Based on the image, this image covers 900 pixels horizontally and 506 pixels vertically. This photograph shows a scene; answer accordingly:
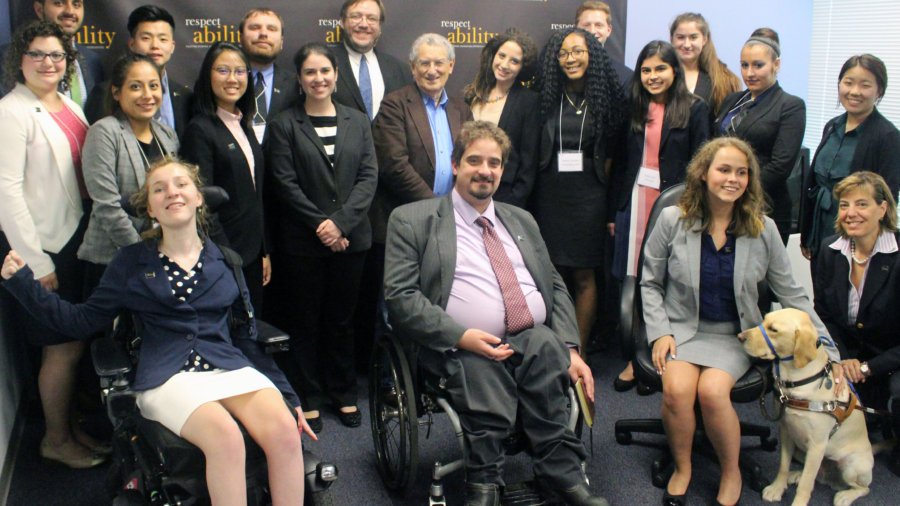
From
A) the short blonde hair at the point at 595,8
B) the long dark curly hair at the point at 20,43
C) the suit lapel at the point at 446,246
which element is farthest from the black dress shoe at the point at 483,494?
the short blonde hair at the point at 595,8

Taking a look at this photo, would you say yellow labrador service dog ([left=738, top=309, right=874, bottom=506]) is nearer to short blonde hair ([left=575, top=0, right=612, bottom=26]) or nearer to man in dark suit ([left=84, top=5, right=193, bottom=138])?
short blonde hair ([left=575, top=0, right=612, bottom=26])

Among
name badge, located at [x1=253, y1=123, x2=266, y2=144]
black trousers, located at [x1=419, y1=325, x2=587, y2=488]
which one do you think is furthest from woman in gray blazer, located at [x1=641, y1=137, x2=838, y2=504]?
name badge, located at [x1=253, y1=123, x2=266, y2=144]

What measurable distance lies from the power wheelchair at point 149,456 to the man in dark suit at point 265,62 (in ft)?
4.06

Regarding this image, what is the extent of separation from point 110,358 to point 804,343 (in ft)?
6.96

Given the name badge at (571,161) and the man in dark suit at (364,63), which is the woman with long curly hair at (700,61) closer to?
the name badge at (571,161)

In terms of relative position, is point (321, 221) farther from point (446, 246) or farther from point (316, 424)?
point (316, 424)

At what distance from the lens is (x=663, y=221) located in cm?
298

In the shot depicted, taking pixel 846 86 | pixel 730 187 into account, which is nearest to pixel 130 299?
pixel 730 187

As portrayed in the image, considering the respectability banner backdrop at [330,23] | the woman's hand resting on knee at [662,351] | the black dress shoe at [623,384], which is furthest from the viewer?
the black dress shoe at [623,384]

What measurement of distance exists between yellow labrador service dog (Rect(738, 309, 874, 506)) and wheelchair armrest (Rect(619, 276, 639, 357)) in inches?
14.5

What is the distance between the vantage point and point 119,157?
9.20ft

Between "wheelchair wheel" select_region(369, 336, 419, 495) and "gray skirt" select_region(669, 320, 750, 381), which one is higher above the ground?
"gray skirt" select_region(669, 320, 750, 381)

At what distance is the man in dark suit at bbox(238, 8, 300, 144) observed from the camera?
11.4ft

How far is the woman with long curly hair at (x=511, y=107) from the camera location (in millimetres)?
3635
